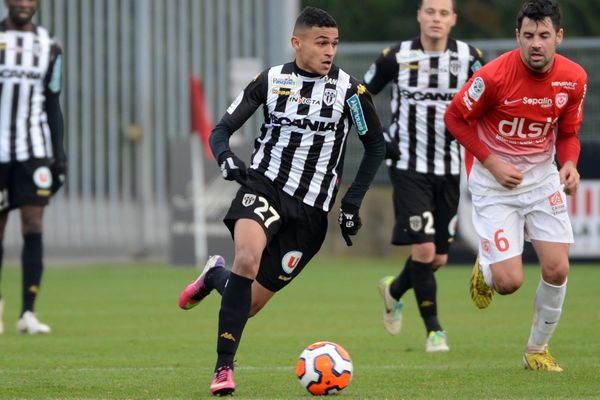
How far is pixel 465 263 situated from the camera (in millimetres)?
17438

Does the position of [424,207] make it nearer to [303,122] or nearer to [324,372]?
[303,122]

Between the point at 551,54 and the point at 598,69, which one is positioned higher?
the point at 551,54

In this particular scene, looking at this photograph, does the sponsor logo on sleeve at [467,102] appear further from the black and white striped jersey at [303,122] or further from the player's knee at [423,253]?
the player's knee at [423,253]

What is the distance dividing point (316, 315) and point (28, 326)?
8.77 feet

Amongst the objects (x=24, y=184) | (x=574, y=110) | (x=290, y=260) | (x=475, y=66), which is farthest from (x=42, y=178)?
(x=574, y=110)

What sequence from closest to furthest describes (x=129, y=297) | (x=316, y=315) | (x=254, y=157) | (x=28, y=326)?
(x=254, y=157), (x=28, y=326), (x=316, y=315), (x=129, y=297)

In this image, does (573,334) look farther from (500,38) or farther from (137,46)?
(500,38)

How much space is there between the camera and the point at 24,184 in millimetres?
10641

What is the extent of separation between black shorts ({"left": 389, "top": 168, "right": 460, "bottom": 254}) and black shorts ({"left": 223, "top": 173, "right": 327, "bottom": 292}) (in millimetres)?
2049

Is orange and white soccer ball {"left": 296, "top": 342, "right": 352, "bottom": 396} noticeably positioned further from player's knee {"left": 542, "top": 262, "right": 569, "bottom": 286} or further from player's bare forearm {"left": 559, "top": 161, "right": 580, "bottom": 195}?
player's bare forearm {"left": 559, "top": 161, "right": 580, "bottom": 195}

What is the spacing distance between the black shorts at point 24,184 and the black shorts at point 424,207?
2.90 metres

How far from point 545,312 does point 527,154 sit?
947mm

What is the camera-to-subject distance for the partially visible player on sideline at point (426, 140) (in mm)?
9461

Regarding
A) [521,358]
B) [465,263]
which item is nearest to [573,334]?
[521,358]
